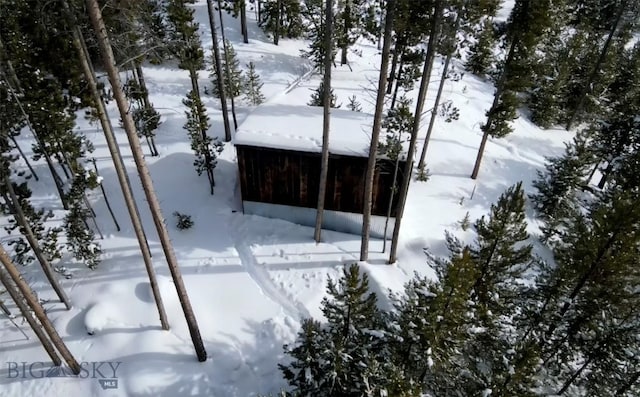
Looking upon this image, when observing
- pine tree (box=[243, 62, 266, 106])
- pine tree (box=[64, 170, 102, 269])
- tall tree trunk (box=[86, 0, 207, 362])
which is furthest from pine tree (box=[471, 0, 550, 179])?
pine tree (box=[64, 170, 102, 269])

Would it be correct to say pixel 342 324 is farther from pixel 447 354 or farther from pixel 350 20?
pixel 350 20

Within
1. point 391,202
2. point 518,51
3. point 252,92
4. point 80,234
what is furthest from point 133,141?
point 252,92

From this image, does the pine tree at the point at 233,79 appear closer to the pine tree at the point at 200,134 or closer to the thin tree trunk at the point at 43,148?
the pine tree at the point at 200,134

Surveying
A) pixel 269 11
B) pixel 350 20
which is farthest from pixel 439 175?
pixel 269 11

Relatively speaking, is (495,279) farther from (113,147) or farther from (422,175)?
(113,147)

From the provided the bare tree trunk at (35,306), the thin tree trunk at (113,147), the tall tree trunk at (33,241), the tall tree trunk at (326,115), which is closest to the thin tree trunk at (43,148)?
the tall tree trunk at (33,241)

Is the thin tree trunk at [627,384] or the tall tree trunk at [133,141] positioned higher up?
the tall tree trunk at [133,141]

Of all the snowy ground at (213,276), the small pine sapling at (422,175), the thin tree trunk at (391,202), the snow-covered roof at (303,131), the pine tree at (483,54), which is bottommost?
the snowy ground at (213,276)

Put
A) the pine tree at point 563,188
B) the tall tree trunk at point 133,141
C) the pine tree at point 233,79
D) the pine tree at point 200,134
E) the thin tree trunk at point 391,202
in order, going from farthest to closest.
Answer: the pine tree at point 233,79
the pine tree at point 563,188
the pine tree at point 200,134
the thin tree trunk at point 391,202
the tall tree trunk at point 133,141
